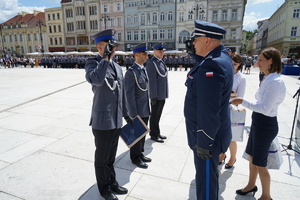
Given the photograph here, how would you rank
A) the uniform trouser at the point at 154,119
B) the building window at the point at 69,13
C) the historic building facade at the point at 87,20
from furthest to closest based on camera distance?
the building window at the point at 69,13 → the historic building facade at the point at 87,20 → the uniform trouser at the point at 154,119

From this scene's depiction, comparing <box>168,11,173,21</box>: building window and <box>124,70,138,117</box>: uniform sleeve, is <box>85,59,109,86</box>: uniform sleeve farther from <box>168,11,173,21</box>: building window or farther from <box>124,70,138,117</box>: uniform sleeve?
<box>168,11,173,21</box>: building window

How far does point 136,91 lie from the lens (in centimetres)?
376

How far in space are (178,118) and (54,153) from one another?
3699 mm

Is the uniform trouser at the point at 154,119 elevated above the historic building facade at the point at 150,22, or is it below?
below

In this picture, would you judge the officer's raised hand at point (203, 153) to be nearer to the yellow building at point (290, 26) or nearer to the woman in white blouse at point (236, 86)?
the woman in white blouse at point (236, 86)

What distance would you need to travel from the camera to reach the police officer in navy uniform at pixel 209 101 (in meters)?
1.80

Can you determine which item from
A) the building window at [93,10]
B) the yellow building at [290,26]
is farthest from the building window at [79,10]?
the yellow building at [290,26]

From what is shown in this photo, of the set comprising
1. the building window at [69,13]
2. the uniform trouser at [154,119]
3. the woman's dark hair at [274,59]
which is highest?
the building window at [69,13]

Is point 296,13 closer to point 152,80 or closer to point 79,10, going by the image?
point 79,10

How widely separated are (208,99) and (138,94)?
6.97 ft

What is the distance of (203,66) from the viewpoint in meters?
1.87

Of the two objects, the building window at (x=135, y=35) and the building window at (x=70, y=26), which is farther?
the building window at (x=70, y=26)

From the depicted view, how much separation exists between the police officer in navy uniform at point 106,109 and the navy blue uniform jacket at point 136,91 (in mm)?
861

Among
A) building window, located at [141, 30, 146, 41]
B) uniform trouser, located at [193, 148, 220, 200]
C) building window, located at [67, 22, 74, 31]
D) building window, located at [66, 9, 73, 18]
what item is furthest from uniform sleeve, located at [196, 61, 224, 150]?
building window, located at [66, 9, 73, 18]
